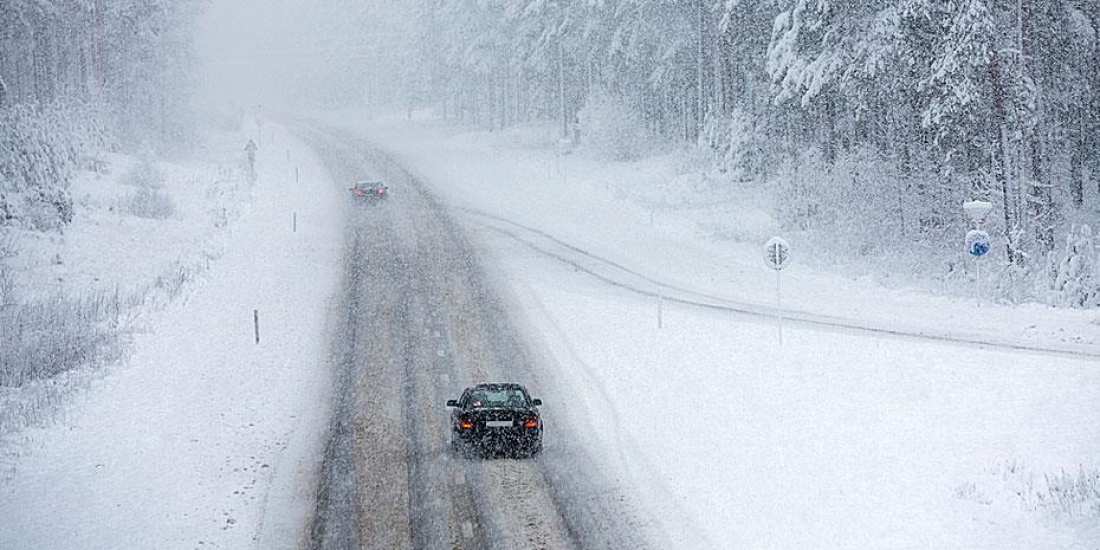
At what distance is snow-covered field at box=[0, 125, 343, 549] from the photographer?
12672 millimetres

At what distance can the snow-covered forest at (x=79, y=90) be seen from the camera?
29312mm

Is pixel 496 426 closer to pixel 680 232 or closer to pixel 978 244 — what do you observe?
pixel 978 244

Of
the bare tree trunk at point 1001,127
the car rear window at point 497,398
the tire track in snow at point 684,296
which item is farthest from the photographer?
the bare tree trunk at point 1001,127

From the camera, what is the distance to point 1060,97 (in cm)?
2984

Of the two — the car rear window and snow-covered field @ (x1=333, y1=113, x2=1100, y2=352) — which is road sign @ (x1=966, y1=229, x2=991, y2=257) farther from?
the car rear window

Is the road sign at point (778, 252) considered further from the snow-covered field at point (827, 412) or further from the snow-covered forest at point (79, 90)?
the snow-covered forest at point (79, 90)

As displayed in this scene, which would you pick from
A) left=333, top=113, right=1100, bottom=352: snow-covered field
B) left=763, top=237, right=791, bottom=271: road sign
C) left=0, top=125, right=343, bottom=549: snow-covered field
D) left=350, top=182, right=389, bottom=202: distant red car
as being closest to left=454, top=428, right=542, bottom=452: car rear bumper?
left=0, top=125, right=343, bottom=549: snow-covered field

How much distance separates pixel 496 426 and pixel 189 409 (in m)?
6.53

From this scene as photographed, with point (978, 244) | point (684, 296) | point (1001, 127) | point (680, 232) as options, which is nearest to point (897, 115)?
point (1001, 127)

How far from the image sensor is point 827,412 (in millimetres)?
16062

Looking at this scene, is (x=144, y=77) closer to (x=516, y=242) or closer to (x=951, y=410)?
(x=516, y=242)

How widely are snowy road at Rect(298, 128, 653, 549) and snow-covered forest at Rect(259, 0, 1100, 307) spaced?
42.8 feet

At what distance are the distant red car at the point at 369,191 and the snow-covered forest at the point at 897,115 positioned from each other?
39.4 ft

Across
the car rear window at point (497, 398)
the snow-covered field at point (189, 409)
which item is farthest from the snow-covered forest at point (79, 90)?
the car rear window at point (497, 398)
